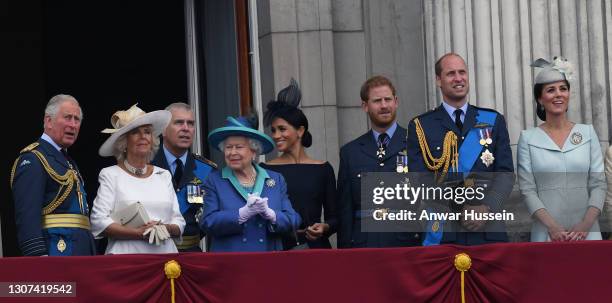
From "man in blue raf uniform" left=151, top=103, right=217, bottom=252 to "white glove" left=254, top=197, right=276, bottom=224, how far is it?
85 centimetres

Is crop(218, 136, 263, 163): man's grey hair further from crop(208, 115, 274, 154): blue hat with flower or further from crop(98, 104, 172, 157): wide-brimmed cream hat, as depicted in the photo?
crop(98, 104, 172, 157): wide-brimmed cream hat

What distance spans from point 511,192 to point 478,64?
8.11 ft

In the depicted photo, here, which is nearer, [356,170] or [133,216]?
[133,216]

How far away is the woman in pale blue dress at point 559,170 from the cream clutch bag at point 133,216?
7.55ft

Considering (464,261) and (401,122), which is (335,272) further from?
(401,122)

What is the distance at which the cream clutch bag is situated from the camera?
9.12m

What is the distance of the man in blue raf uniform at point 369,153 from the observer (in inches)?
387

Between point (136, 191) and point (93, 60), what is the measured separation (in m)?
7.68

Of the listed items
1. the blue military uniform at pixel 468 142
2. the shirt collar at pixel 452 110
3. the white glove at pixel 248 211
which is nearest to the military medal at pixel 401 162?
the blue military uniform at pixel 468 142

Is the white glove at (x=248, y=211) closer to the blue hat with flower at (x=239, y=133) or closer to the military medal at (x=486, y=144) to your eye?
the blue hat with flower at (x=239, y=133)

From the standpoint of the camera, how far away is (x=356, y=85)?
1167 centimetres

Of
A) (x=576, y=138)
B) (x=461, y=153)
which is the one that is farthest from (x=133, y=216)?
(x=576, y=138)

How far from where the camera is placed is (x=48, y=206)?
9.12 meters

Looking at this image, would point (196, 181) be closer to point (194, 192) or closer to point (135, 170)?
point (194, 192)
